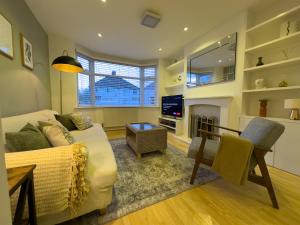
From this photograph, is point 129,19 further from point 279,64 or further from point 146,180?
point 146,180

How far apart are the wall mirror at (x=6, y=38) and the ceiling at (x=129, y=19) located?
0.93 meters

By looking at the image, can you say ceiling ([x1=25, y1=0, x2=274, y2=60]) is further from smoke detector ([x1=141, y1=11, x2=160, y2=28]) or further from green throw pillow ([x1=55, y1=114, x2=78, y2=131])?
green throw pillow ([x1=55, y1=114, x2=78, y2=131])

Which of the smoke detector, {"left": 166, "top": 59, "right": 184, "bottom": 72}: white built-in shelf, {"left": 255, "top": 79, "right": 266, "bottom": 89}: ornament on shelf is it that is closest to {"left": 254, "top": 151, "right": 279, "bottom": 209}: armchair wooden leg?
{"left": 255, "top": 79, "right": 266, "bottom": 89}: ornament on shelf

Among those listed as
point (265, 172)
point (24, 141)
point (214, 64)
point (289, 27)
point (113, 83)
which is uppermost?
point (289, 27)

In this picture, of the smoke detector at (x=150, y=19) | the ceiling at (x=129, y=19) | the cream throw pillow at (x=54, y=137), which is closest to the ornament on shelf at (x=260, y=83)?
the ceiling at (x=129, y=19)

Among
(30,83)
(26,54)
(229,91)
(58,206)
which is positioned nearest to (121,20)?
(26,54)

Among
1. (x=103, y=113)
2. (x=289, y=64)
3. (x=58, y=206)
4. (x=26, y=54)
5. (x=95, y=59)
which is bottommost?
(x=58, y=206)

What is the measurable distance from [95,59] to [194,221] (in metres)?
4.74

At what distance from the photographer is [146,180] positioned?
181 cm

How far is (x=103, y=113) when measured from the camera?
477 cm

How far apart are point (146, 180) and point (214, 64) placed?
275 cm

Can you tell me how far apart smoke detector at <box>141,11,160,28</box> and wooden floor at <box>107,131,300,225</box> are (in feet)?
9.15

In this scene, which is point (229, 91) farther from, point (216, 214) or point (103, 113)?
point (103, 113)

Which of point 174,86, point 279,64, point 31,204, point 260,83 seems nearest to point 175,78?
point 174,86
